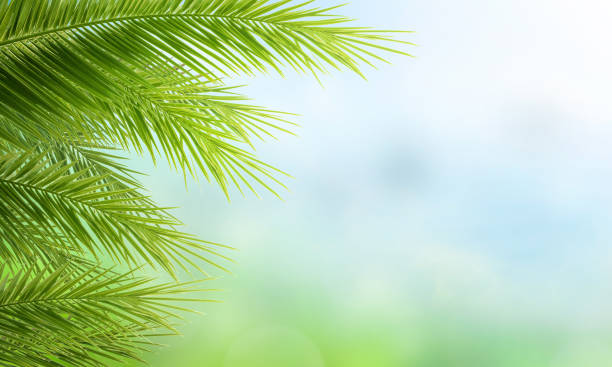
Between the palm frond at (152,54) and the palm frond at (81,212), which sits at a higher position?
the palm frond at (152,54)

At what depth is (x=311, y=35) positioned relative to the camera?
1.25m

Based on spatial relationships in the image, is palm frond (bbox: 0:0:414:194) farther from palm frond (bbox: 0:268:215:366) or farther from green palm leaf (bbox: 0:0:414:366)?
palm frond (bbox: 0:268:215:366)

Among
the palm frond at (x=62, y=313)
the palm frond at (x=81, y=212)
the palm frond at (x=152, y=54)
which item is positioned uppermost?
the palm frond at (x=152, y=54)

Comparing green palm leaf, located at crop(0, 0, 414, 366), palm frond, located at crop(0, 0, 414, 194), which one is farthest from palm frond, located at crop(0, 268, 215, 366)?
palm frond, located at crop(0, 0, 414, 194)

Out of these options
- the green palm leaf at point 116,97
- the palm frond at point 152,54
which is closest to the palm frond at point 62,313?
the green palm leaf at point 116,97

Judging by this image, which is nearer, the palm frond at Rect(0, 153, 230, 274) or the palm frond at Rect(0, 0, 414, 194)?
the palm frond at Rect(0, 0, 414, 194)

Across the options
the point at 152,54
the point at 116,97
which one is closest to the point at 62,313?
the point at 116,97

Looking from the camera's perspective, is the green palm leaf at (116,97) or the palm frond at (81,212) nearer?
the green palm leaf at (116,97)

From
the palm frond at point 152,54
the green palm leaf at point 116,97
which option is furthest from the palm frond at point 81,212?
the palm frond at point 152,54

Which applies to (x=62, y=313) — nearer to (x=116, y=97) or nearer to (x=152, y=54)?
(x=116, y=97)

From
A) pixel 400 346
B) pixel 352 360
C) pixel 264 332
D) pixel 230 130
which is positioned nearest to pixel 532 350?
pixel 400 346

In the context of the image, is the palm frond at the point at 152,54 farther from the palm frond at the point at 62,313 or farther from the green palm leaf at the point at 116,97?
the palm frond at the point at 62,313

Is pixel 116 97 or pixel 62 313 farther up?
pixel 116 97

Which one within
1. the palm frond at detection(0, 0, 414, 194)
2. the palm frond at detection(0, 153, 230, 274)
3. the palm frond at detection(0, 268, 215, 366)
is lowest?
the palm frond at detection(0, 268, 215, 366)
